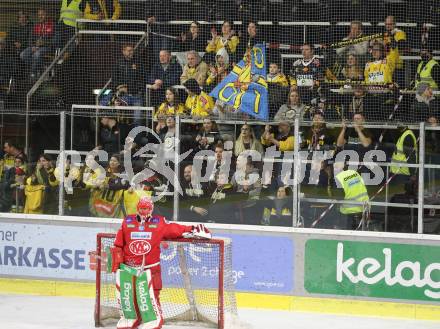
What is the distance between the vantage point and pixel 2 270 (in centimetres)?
1263

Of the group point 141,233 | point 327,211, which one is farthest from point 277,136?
point 141,233

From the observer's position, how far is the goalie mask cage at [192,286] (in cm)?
1066

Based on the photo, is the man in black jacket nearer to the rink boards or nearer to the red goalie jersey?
the rink boards

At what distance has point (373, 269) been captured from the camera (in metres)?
11.4

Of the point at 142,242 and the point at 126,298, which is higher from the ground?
the point at 142,242

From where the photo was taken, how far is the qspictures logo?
11227 mm

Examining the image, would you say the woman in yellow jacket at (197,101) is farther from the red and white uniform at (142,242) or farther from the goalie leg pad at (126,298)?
the goalie leg pad at (126,298)

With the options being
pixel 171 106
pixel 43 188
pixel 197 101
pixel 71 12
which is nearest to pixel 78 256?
pixel 43 188

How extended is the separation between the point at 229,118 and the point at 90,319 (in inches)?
110

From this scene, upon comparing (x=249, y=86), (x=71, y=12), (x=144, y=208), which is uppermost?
(x=71, y=12)

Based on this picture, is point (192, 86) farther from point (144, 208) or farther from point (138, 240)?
point (138, 240)

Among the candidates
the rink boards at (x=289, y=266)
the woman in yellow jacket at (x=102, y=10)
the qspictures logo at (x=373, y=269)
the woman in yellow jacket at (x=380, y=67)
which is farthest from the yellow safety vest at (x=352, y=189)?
the woman in yellow jacket at (x=102, y=10)

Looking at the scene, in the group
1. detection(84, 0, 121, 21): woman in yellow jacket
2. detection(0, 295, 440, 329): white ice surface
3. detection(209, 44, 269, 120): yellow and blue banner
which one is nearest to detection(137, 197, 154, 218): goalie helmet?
detection(0, 295, 440, 329): white ice surface

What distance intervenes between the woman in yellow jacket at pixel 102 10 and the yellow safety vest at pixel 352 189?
A: 407 cm
